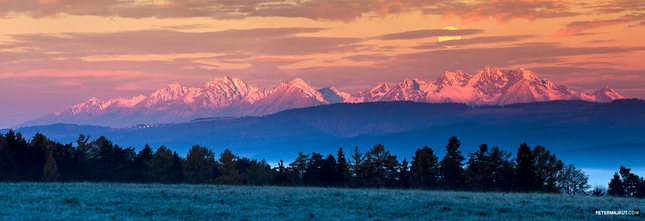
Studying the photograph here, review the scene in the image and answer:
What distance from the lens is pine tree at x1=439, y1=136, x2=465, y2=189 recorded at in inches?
2520

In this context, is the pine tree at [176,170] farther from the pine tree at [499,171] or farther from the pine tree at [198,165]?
the pine tree at [499,171]

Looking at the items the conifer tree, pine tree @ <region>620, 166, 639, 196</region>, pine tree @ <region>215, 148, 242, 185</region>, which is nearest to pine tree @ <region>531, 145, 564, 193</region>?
pine tree @ <region>620, 166, 639, 196</region>

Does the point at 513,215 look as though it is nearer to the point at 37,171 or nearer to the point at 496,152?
the point at 496,152

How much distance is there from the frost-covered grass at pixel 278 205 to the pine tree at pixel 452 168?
29335mm

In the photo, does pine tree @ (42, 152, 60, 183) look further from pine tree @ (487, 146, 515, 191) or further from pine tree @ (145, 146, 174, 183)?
pine tree @ (487, 146, 515, 191)

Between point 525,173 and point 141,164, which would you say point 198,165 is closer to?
point 141,164

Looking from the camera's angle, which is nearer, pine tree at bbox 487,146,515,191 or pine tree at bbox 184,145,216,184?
pine tree at bbox 487,146,515,191

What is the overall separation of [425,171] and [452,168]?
435 cm

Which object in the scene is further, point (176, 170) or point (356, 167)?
point (176, 170)

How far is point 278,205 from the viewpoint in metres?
30.3

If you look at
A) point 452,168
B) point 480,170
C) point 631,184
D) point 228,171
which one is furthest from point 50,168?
point 631,184

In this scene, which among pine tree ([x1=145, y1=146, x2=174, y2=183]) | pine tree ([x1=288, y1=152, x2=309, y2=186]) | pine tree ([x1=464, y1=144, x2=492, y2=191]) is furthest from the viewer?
pine tree ([x1=145, y1=146, x2=174, y2=183])

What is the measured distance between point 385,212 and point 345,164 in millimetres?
47960

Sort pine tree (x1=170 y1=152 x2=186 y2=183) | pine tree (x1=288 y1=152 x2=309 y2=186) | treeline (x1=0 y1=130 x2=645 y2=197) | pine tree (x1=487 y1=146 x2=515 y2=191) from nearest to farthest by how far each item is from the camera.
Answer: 1. pine tree (x1=487 y1=146 x2=515 y2=191)
2. treeline (x1=0 y1=130 x2=645 y2=197)
3. pine tree (x1=288 y1=152 x2=309 y2=186)
4. pine tree (x1=170 y1=152 x2=186 y2=183)
